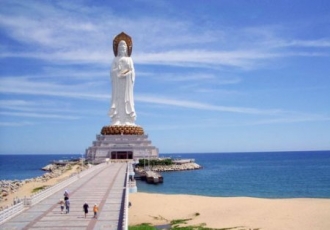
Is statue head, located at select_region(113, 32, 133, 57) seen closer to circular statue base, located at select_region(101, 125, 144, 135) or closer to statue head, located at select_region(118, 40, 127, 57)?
statue head, located at select_region(118, 40, 127, 57)

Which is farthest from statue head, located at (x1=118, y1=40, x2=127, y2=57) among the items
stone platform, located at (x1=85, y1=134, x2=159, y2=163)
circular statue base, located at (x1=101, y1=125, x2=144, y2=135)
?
stone platform, located at (x1=85, y1=134, x2=159, y2=163)

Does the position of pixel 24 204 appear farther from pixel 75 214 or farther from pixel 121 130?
pixel 121 130

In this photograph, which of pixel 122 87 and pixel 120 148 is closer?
pixel 120 148

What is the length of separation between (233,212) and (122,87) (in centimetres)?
3975

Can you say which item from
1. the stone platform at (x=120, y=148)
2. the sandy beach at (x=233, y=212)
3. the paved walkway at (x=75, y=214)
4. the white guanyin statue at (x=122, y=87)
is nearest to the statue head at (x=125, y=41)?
the white guanyin statue at (x=122, y=87)

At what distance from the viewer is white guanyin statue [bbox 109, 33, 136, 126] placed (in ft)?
194

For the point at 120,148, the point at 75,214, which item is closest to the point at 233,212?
the point at 75,214

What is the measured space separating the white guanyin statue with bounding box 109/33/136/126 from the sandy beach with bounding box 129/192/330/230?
109ft

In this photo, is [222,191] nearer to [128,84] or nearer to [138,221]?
[138,221]

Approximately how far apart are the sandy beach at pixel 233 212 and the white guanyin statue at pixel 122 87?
33.1 meters

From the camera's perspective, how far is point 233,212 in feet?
71.1

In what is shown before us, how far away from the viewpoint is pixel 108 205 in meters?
18.2

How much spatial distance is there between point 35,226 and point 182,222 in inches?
283

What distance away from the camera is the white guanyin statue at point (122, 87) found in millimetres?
59031
